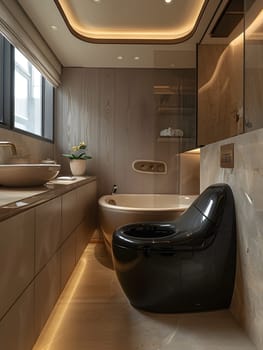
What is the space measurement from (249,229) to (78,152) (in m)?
2.47

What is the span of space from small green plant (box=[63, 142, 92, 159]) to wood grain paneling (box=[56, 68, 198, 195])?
108 mm

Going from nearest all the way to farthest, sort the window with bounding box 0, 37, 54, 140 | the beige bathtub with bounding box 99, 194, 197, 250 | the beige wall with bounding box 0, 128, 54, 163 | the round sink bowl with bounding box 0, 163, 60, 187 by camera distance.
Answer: the round sink bowl with bounding box 0, 163, 60, 187 < the beige wall with bounding box 0, 128, 54, 163 < the window with bounding box 0, 37, 54, 140 < the beige bathtub with bounding box 99, 194, 197, 250

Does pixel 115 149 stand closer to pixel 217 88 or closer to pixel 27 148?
pixel 27 148

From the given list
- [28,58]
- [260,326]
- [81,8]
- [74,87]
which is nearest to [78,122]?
[74,87]

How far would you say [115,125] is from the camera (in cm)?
348

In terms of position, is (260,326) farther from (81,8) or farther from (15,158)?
(81,8)

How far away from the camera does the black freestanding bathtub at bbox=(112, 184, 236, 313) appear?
1608mm

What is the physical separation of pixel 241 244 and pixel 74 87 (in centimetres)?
278

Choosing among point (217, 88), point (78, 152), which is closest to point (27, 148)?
point (78, 152)

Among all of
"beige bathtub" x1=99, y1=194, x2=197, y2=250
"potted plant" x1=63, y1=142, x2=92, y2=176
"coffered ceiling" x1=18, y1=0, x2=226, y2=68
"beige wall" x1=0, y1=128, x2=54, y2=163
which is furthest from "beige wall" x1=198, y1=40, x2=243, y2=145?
"beige wall" x1=0, y1=128, x2=54, y2=163

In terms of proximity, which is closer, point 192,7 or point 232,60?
point 192,7

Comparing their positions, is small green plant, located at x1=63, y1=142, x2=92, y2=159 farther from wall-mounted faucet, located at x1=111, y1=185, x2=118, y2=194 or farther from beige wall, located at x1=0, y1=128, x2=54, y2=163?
wall-mounted faucet, located at x1=111, y1=185, x2=118, y2=194

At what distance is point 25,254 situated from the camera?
108 cm

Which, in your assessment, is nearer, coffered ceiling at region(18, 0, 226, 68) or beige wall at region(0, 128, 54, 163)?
beige wall at region(0, 128, 54, 163)
